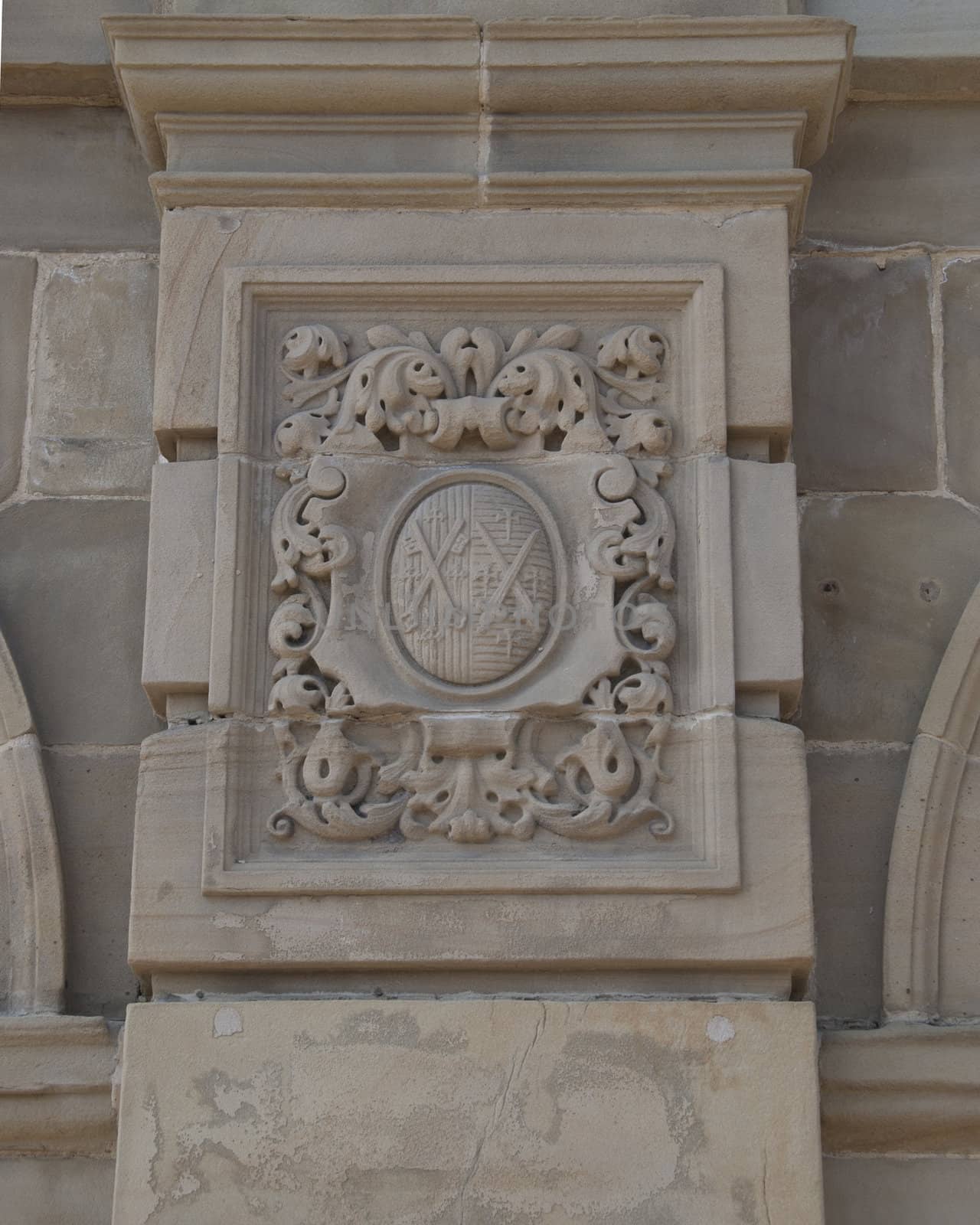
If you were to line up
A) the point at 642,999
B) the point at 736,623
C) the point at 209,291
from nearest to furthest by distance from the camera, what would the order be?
the point at 642,999 → the point at 736,623 → the point at 209,291

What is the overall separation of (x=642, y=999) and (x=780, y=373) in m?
1.02

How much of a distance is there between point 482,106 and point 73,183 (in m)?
0.76

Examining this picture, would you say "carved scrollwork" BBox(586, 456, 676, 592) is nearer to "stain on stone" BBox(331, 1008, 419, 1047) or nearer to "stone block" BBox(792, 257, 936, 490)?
"stone block" BBox(792, 257, 936, 490)

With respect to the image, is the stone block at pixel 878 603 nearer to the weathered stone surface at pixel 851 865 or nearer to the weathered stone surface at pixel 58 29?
the weathered stone surface at pixel 851 865

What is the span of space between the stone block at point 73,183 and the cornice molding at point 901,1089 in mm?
1796

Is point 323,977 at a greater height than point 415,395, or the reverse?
point 415,395

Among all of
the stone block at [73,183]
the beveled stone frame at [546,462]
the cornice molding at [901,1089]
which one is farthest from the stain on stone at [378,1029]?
the stone block at [73,183]

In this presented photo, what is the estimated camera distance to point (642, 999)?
2.78 metres

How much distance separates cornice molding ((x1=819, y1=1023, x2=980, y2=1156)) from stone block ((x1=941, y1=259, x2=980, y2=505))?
91 cm

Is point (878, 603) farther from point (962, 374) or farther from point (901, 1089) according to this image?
point (901, 1089)

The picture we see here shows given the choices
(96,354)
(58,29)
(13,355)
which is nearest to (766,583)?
(96,354)

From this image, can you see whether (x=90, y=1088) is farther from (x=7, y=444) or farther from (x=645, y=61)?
(x=645, y=61)

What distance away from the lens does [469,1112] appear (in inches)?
107

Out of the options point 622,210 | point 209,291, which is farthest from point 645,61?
point 209,291
